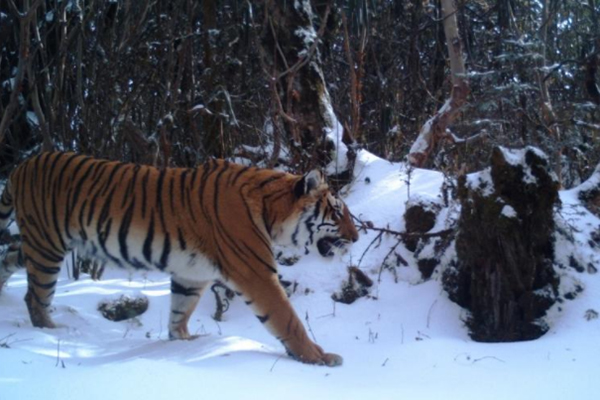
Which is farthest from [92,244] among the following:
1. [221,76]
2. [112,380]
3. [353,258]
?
[221,76]

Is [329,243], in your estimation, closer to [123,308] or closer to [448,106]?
[123,308]

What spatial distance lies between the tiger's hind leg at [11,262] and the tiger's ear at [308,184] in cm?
227

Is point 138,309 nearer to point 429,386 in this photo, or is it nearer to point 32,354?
point 32,354

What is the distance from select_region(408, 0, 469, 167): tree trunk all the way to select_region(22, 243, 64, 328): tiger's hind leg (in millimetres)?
4137

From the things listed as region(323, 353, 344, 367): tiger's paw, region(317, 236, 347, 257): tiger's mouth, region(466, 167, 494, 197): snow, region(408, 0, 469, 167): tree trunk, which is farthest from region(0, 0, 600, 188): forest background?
region(323, 353, 344, 367): tiger's paw

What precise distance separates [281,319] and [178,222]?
3.41ft

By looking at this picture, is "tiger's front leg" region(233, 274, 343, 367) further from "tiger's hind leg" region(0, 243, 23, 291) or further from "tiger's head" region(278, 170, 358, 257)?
"tiger's hind leg" region(0, 243, 23, 291)

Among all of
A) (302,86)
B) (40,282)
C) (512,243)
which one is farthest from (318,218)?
(302,86)

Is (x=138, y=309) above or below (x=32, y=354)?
below

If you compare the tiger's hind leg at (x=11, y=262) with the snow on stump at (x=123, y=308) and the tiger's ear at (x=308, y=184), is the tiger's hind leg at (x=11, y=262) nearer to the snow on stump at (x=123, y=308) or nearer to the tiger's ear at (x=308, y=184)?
the snow on stump at (x=123, y=308)

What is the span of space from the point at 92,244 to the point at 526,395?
10.3 ft

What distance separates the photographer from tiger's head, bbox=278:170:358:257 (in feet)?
16.0

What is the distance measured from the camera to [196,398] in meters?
3.21

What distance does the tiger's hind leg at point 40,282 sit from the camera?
5035mm
